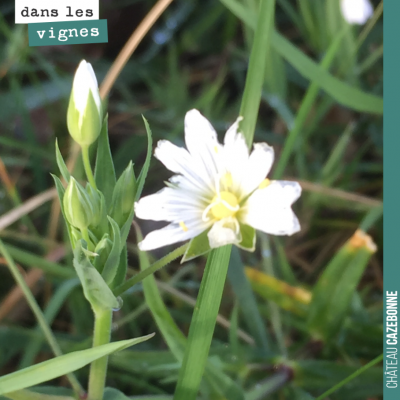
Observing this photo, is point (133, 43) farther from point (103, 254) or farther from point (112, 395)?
point (112, 395)

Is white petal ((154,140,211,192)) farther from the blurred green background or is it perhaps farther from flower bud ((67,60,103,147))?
the blurred green background

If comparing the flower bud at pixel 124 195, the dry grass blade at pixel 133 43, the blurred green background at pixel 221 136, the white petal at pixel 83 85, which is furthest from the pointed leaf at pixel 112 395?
the dry grass blade at pixel 133 43

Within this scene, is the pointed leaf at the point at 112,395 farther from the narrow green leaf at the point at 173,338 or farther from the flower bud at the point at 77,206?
the flower bud at the point at 77,206

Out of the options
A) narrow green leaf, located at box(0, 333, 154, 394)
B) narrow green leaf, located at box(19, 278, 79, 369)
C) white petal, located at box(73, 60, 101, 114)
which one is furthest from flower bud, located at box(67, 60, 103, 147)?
narrow green leaf, located at box(19, 278, 79, 369)

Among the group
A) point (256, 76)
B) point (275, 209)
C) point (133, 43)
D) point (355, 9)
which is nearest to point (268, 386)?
point (275, 209)

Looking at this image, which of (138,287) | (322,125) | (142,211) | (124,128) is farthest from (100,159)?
(322,125)

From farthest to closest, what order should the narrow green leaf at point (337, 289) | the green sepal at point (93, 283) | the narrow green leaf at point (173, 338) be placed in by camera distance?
the narrow green leaf at point (337, 289) → the narrow green leaf at point (173, 338) → the green sepal at point (93, 283)
